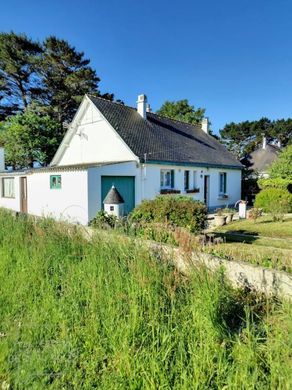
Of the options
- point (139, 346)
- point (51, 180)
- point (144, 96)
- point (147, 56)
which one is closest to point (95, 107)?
point (144, 96)

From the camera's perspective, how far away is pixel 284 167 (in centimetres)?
2069

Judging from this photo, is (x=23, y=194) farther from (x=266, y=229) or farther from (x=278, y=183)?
(x=278, y=183)

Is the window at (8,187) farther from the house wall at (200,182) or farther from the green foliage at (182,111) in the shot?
the green foliage at (182,111)

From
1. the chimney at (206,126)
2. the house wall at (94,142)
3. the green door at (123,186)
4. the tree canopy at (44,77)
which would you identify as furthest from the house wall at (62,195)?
the tree canopy at (44,77)

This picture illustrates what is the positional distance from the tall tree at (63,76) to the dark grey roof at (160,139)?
1392 cm

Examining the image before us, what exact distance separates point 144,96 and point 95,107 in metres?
4.20

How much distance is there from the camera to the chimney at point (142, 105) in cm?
1968

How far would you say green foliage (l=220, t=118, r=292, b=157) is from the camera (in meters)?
56.2

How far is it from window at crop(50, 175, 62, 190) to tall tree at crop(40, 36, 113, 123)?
1837 cm

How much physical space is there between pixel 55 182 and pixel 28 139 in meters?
11.8

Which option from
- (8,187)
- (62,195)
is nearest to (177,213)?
(62,195)

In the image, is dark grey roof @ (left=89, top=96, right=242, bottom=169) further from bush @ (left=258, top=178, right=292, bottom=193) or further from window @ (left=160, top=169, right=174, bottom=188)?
Answer: bush @ (left=258, top=178, right=292, bottom=193)

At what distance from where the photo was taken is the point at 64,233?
5.57 meters

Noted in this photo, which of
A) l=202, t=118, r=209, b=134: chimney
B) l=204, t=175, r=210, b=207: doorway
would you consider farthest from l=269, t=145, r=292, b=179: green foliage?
l=202, t=118, r=209, b=134: chimney
